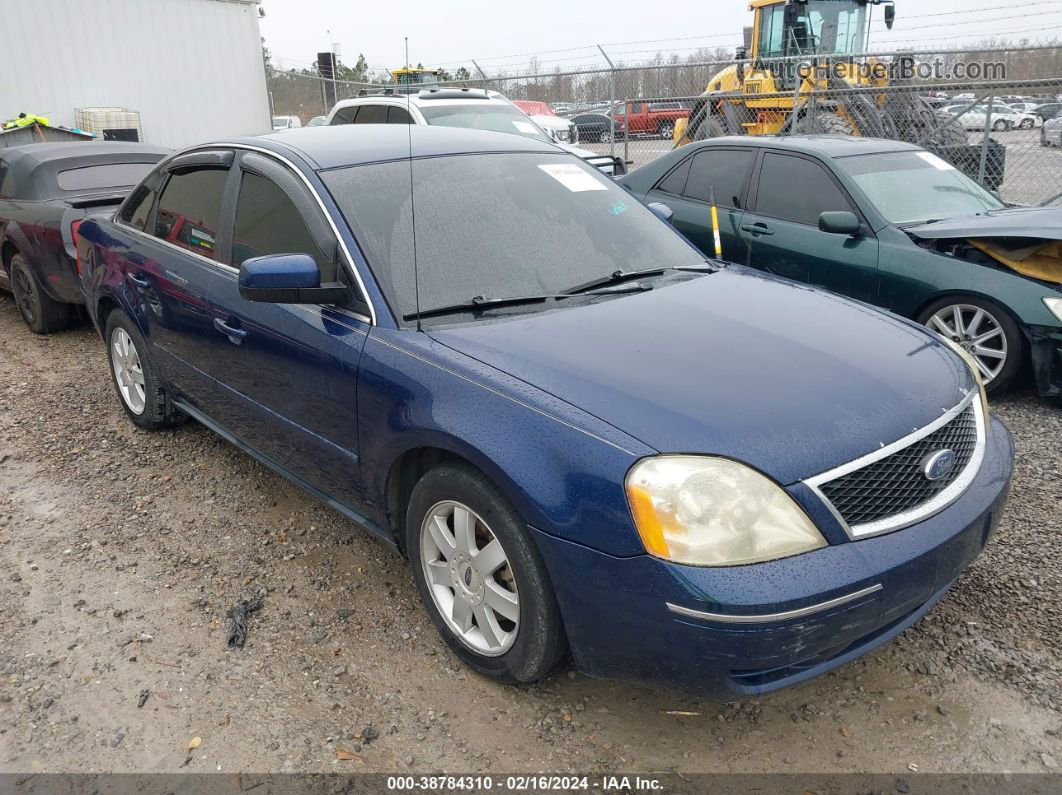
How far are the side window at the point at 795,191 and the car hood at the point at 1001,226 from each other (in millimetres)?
589

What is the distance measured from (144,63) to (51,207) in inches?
392

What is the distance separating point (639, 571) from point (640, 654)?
0.82ft

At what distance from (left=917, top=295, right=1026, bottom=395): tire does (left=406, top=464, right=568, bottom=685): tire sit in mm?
3418

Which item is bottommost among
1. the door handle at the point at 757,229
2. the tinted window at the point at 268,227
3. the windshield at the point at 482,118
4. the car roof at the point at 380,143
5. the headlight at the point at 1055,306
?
the headlight at the point at 1055,306

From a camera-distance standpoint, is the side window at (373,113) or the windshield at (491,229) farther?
the side window at (373,113)

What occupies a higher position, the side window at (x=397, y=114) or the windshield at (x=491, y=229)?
the side window at (x=397, y=114)

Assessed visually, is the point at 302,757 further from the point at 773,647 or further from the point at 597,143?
Result: the point at 597,143

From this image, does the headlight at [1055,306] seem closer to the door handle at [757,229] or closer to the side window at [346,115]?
the door handle at [757,229]

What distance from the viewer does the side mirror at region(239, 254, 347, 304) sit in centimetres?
270

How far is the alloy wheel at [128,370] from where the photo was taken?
4.52 m

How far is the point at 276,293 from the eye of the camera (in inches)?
108

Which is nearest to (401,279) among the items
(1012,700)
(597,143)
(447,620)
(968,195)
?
(447,620)

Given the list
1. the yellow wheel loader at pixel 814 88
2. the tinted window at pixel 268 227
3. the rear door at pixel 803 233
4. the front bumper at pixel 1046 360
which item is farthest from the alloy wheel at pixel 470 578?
the yellow wheel loader at pixel 814 88

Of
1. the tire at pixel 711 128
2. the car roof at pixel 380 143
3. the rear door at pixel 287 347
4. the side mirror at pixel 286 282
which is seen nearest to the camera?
the side mirror at pixel 286 282
